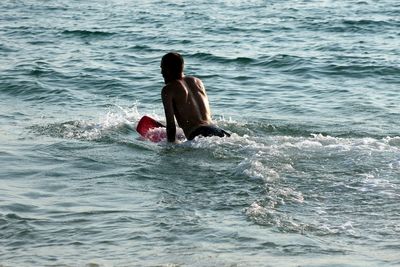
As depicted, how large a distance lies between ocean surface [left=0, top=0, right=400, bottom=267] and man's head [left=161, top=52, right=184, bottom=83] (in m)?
0.76

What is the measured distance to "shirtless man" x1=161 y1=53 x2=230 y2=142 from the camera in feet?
30.9

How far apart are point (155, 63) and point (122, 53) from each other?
132cm

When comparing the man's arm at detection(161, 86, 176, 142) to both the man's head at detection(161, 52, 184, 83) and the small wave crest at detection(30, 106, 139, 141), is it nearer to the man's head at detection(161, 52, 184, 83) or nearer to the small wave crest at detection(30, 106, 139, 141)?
the man's head at detection(161, 52, 184, 83)

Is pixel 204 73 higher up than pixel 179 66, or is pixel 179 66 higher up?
pixel 179 66

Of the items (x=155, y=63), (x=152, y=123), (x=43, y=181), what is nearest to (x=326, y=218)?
(x=43, y=181)

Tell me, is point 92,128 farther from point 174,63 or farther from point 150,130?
point 174,63

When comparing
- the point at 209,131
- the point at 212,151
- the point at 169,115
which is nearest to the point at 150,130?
the point at 169,115

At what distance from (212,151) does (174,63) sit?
3.51 feet

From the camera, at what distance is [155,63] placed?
16.3 meters

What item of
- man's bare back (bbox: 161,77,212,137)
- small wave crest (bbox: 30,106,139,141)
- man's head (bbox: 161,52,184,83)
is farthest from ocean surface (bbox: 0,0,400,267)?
man's head (bbox: 161,52,184,83)

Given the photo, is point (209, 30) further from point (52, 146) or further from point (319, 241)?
point (319, 241)

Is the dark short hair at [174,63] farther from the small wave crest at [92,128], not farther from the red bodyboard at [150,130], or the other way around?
the small wave crest at [92,128]

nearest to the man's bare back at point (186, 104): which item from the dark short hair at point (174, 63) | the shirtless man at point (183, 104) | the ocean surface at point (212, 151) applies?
the shirtless man at point (183, 104)

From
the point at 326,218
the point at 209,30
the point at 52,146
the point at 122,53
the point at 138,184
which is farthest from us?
the point at 209,30
